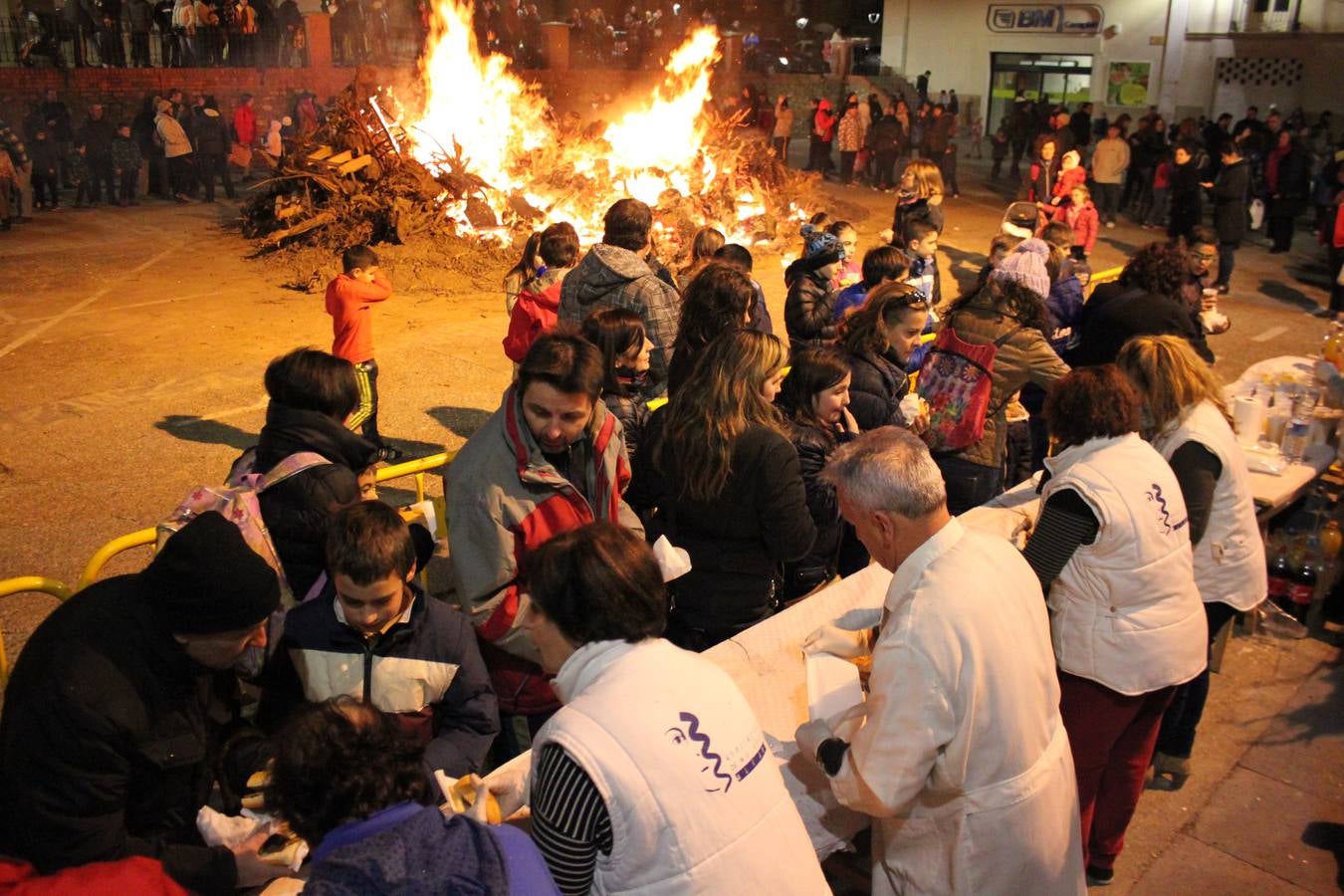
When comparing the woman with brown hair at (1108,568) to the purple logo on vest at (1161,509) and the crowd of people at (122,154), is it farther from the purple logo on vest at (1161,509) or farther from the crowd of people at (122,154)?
the crowd of people at (122,154)

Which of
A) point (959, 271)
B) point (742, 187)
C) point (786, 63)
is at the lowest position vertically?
point (959, 271)

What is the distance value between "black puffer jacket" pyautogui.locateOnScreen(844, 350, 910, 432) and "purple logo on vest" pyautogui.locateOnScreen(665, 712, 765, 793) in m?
3.31

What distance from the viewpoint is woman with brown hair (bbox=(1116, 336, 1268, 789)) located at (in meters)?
4.52

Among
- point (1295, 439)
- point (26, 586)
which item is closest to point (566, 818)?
point (26, 586)

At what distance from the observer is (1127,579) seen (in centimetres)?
389

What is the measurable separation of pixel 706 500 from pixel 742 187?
1357 cm

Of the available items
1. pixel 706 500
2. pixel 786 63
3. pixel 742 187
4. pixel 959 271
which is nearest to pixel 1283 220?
pixel 959 271

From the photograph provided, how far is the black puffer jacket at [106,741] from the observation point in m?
2.61

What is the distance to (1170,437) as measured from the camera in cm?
455

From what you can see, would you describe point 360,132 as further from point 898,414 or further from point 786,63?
point 786,63

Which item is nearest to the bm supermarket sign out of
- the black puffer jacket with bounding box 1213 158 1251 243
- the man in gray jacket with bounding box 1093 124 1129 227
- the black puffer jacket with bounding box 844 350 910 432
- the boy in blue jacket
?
the man in gray jacket with bounding box 1093 124 1129 227

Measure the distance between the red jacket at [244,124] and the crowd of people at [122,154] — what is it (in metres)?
0.95

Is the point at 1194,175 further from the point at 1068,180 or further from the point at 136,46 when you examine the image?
the point at 136,46

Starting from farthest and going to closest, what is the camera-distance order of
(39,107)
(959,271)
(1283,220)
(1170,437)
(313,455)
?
(39,107) < (1283,220) < (959,271) < (1170,437) < (313,455)
